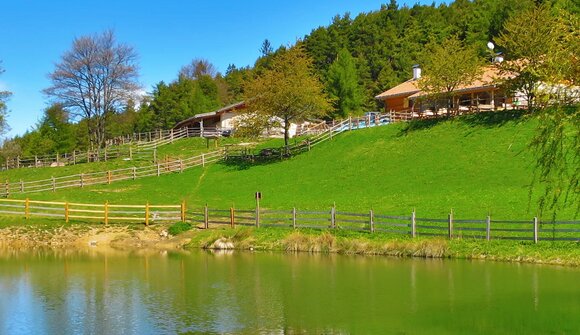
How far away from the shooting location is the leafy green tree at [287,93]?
177 ft

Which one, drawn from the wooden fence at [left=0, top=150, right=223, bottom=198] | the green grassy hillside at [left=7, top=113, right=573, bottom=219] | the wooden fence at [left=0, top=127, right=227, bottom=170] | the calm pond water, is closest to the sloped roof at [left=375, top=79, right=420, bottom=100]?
the green grassy hillside at [left=7, top=113, right=573, bottom=219]

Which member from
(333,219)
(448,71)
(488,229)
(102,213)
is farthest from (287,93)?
(488,229)

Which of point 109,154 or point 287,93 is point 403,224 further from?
point 109,154

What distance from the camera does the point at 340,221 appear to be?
107 ft

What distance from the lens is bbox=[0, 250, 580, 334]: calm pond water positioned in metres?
15.5

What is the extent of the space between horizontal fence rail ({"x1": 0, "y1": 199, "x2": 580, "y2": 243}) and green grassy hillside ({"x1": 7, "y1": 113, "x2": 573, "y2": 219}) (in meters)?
2.32

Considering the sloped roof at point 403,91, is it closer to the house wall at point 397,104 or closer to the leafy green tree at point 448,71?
the house wall at point 397,104

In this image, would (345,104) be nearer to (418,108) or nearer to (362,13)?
(418,108)

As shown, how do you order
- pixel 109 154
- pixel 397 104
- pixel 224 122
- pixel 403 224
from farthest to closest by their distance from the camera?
pixel 224 122 < pixel 397 104 < pixel 109 154 < pixel 403 224

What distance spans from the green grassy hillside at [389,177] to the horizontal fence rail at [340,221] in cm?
232

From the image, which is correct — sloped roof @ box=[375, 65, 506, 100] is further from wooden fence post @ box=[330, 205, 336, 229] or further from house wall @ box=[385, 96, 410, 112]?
wooden fence post @ box=[330, 205, 336, 229]

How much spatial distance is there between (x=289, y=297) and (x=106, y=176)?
3819cm

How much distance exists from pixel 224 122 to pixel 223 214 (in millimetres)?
39786

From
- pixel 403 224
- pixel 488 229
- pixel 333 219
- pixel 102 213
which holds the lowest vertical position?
pixel 488 229
